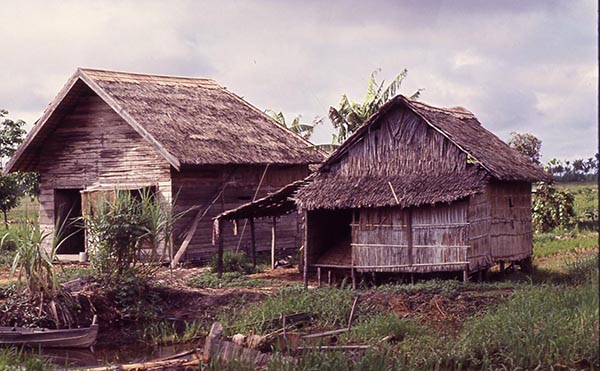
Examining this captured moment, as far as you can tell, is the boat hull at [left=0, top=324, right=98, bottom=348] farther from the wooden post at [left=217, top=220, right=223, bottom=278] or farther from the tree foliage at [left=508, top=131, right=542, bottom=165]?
the tree foliage at [left=508, top=131, right=542, bottom=165]

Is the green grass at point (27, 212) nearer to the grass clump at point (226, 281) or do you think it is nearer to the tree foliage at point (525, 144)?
the grass clump at point (226, 281)

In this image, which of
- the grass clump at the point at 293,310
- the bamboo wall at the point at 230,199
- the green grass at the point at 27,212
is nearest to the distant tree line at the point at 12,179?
the green grass at the point at 27,212

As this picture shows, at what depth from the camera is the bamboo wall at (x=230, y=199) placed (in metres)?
16.8

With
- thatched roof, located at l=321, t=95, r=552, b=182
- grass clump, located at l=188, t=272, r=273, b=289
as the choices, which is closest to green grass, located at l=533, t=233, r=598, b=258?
thatched roof, located at l=321, t=95, r=552, b=182

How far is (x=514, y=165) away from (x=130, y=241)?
22.9 ft

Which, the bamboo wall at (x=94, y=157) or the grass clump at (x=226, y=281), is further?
the bamboo wall at (x=94, y=157)

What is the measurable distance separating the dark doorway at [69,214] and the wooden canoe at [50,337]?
7.72 m

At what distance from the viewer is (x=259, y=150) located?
17.9 metres

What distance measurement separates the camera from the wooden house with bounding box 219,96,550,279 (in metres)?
12.9

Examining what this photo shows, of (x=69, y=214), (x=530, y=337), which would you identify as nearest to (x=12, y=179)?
(x=69, y=214)

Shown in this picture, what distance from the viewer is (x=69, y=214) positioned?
18016 mm

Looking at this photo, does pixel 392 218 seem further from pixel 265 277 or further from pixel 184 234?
pixel 184 234

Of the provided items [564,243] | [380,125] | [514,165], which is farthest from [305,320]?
[564,243]

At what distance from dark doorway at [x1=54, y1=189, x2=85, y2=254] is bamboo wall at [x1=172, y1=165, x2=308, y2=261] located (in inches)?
115
